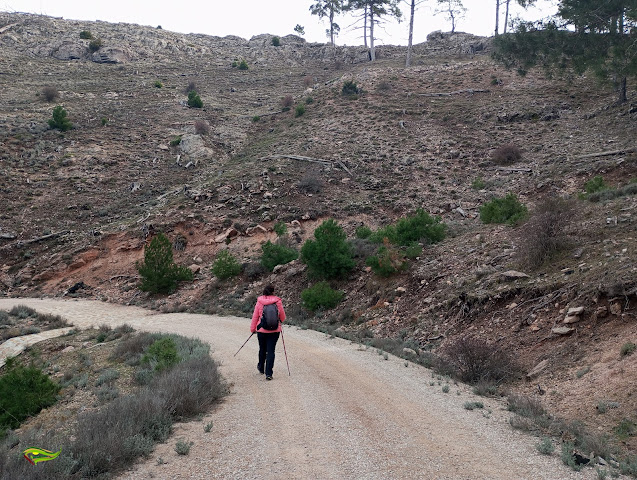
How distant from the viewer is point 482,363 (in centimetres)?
815

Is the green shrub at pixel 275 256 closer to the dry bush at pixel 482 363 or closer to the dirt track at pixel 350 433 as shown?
the dirt track at pixel 350 433

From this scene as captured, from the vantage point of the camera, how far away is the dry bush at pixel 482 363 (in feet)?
26.2

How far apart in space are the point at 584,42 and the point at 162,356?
27.0 metres

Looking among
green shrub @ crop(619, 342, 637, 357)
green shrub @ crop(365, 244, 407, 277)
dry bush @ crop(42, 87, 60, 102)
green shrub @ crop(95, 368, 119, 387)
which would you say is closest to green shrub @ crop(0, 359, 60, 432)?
green shrub @ crop(95, 368, 119, 387)

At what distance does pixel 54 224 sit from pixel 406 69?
117ft

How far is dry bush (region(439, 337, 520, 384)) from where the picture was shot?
797cm

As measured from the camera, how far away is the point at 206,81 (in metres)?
49.7

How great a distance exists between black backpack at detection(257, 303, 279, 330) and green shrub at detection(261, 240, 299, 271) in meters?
12.3

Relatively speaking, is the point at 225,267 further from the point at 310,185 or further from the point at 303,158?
the point at 303,158

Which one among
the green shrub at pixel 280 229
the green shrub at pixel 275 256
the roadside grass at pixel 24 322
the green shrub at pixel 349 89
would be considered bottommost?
the roadside grass at pixel 24 322

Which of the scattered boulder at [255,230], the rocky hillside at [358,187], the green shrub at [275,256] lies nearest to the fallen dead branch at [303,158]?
the rocky hillside at [358,187]

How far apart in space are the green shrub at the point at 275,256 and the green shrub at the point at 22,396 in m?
11.8

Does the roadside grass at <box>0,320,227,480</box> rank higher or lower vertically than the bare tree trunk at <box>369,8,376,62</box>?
lower

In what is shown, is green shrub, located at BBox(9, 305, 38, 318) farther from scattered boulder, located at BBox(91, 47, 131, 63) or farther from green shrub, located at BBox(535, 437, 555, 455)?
scattered boulder, located at BBox(91, 47, 131, 63)
